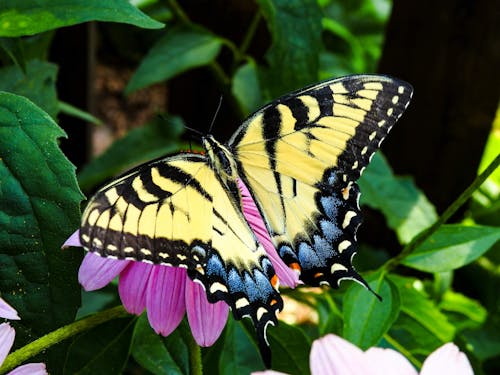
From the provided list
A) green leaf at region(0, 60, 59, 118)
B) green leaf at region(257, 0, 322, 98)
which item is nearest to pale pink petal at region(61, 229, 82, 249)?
green leaf at region(0, 60, 59, 118)

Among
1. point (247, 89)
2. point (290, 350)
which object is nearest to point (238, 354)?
point (290, 350)

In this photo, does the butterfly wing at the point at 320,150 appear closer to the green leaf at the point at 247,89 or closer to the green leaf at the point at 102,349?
the green leaf at the point at 102,349

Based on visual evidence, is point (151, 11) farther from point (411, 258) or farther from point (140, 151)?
point (411, 258)

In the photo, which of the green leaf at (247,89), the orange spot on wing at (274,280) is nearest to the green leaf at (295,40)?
the green leaf at (247,89)

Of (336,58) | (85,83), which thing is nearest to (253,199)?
(336,58)

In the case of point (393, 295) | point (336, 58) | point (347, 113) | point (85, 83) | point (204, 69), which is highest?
point (347, 113)

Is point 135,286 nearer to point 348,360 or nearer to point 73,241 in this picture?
point 73,241
